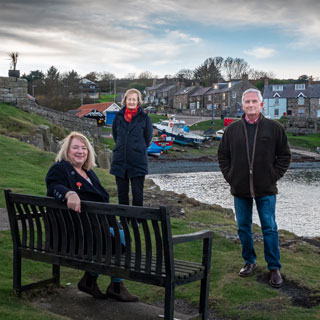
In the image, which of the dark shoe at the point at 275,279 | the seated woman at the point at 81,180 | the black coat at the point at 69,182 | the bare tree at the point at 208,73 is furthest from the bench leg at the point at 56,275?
the bare tree at the point at 208,73

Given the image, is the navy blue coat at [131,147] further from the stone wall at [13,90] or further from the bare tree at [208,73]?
the bare tree at [208,73]

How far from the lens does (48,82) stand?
6412cm

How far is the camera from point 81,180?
4.69 m

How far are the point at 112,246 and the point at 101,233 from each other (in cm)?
22

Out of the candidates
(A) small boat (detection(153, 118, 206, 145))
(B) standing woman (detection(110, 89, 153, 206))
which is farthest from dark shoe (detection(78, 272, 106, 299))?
(A) small boat (detection(153, 118, 206, 145))

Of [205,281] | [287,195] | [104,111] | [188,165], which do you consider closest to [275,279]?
[205,281]

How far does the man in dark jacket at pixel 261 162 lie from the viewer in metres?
5.41

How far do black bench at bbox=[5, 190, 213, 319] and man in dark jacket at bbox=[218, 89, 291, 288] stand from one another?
1.37 meters

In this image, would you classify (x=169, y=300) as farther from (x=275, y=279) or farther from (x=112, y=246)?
(x=275, y=279)

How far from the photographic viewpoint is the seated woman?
4613 millimetres

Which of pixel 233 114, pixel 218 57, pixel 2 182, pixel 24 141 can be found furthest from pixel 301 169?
pixel 218 57

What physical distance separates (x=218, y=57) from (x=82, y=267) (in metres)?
135

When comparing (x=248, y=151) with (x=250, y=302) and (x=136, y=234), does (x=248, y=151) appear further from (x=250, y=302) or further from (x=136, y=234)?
(x=136, y=234)

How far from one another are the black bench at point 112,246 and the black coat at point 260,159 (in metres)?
1.36
